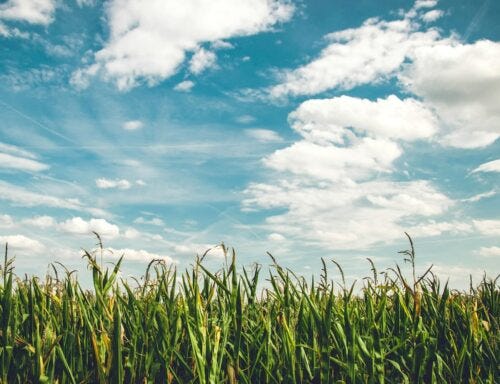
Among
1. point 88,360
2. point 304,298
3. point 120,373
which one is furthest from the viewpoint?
point 304,298

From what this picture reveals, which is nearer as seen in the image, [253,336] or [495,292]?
[253,336]

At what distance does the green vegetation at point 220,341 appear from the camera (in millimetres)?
3291

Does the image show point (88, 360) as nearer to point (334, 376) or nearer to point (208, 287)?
point (208, 287)

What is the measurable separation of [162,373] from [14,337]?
1.07m

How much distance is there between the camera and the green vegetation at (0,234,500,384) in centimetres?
329

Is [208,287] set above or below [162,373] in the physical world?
above

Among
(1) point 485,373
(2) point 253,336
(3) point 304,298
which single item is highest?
(3) point 304,298

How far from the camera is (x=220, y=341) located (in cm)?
376

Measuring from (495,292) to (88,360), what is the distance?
4676mm

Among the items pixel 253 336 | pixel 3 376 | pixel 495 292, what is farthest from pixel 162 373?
pixel 495 292

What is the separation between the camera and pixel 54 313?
13.3 feet

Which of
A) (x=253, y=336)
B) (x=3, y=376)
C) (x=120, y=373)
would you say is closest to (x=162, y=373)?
(x=120, y=373)

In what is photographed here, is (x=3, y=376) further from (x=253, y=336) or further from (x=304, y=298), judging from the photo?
(x=304, y=298)

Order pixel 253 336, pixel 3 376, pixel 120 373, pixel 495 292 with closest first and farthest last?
pixel 120 373, pixel 3 376, pixel 253 336, pixel 495 292
